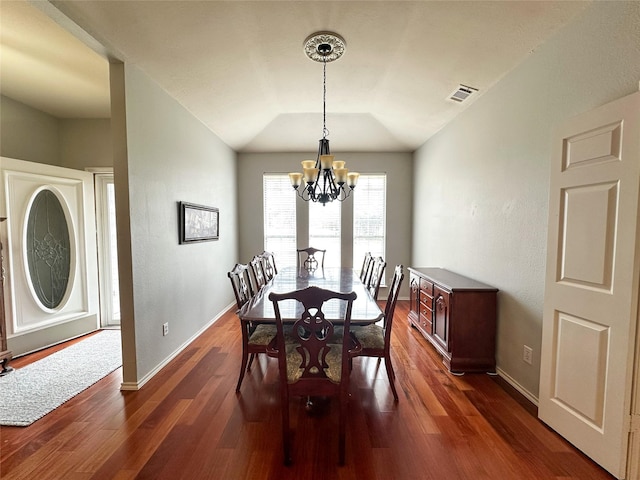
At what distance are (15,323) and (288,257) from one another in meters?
3.55

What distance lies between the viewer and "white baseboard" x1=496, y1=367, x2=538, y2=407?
214 centimetres

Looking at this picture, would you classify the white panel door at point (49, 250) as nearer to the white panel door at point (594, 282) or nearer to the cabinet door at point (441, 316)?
the cabinet door at point (441, 316)

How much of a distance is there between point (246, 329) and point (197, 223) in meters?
1.76

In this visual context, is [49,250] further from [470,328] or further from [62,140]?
[470,328]

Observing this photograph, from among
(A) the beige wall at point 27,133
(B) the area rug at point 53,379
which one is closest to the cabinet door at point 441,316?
(B) the area rug at point 53,379

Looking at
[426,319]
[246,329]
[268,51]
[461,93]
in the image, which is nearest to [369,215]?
[426,319]

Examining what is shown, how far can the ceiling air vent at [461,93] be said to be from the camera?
281 cm

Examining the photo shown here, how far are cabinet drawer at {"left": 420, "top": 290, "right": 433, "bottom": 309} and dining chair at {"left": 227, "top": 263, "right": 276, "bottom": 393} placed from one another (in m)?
1.74

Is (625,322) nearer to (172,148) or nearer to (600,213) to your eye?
(600,213)

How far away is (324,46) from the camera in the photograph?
2.47 m

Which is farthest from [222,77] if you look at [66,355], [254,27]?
[66,355]

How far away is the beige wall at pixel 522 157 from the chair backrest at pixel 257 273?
7.47 ft

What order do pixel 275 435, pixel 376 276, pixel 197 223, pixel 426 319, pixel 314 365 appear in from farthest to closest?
pixel 197 223 < pixel 426 319 < pixel 376 276 < pixel 275 435 < pixel 314 365

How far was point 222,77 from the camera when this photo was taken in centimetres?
286
